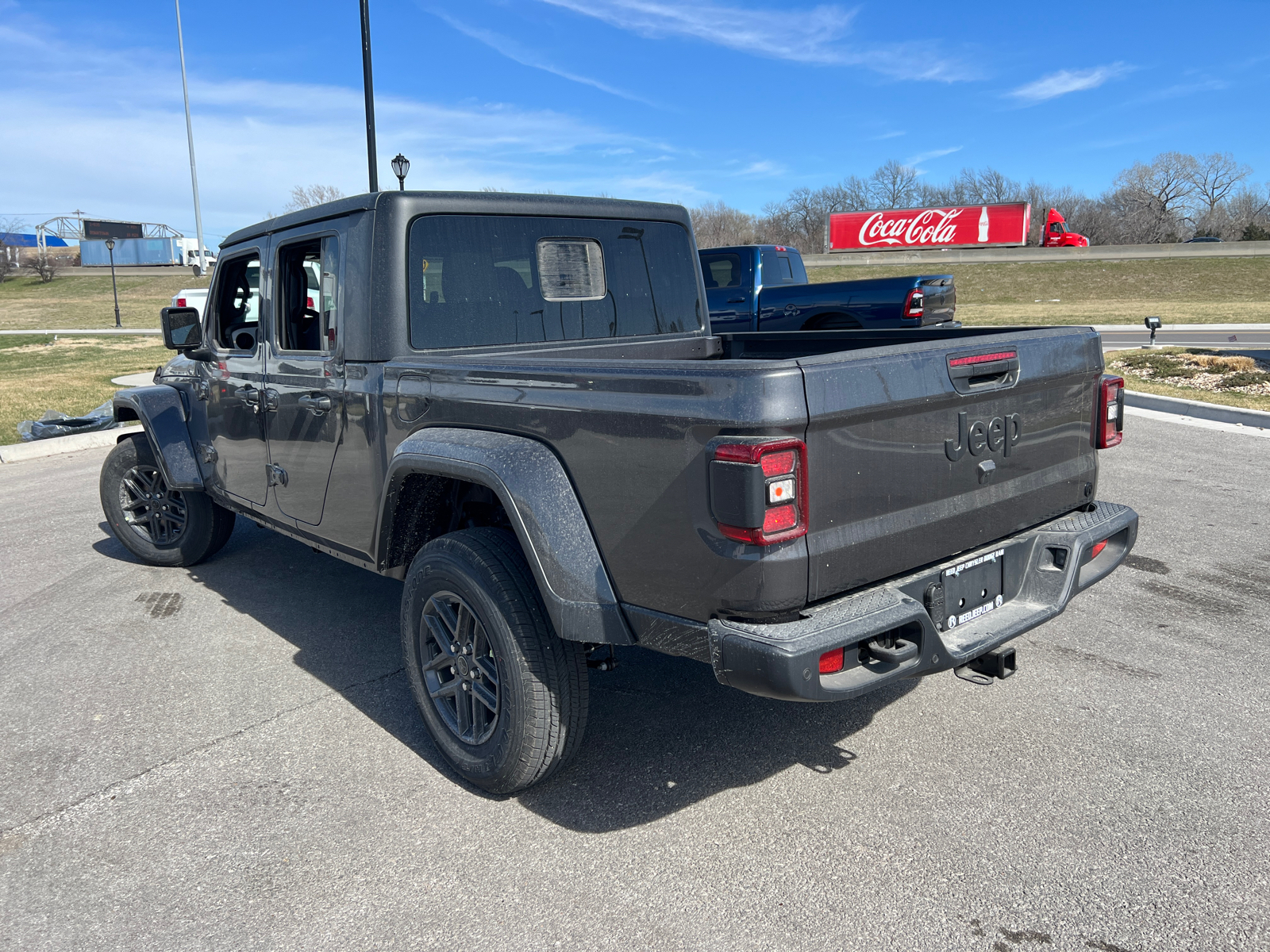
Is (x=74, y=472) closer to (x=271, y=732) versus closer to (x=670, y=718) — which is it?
(x=271, y=732)

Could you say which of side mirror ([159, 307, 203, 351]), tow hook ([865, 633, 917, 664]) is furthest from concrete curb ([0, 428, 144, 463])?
tow hook ([865, 633, 917, 664])

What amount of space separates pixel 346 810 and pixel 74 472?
24.9 feet

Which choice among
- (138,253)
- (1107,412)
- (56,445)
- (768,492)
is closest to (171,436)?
(768,492)

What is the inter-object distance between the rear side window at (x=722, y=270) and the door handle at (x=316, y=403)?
10.3 m

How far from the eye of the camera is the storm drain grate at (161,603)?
509 centimetres

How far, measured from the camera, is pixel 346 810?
10.1ft

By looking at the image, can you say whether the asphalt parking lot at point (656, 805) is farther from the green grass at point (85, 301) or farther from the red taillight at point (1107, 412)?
the green grass at point (85, 301)

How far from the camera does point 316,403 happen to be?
149 inches

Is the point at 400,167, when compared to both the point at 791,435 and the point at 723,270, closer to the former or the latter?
the point at 723,270

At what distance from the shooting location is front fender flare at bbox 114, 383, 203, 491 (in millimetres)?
5078

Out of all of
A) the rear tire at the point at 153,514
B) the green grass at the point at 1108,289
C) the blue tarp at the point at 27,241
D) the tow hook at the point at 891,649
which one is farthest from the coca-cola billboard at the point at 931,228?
the blue tarp at the point at 27,241

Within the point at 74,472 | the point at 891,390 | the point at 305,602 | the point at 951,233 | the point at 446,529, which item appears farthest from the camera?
the point at 951,233

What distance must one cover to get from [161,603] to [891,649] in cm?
435

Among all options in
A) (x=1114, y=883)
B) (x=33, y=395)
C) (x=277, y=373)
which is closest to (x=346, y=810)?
(x=277, y=373)
